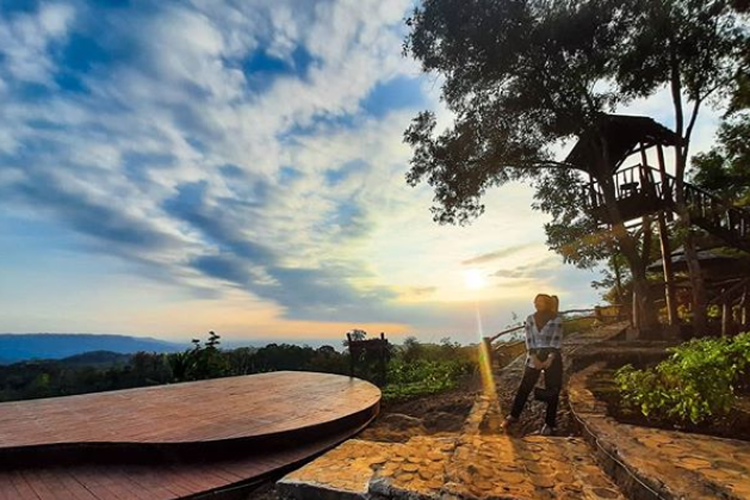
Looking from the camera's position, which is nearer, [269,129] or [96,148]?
[96,148]

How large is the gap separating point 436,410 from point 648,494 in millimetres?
3995

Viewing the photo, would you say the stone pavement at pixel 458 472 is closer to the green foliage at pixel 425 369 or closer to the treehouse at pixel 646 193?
the green foliage at pixel 425 369

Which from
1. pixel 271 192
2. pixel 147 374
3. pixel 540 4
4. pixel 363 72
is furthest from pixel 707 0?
pixel 147 374

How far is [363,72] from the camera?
7656 mm

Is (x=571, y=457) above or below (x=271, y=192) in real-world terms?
below

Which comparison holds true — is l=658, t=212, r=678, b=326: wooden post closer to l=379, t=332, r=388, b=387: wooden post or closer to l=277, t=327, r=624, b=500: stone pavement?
l=379, t=332, r=388, b=387: wooden post

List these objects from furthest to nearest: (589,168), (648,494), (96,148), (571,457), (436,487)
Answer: (589,168)
(96,148)
(571,457)
(436,487)
(648,494)

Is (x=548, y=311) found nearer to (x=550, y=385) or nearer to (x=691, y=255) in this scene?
(x=550, y=385)

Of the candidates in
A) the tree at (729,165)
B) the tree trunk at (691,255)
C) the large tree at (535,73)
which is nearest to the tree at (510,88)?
the large tree at (535,73)

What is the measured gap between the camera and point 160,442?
3.23 metres

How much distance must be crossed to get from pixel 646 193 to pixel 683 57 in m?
3.65

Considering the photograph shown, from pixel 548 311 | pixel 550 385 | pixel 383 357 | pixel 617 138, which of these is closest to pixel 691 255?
pixel 617 138

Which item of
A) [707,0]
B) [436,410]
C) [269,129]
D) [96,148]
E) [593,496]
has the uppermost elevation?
[707,0]

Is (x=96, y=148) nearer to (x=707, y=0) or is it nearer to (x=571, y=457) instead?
(x=571, y=457)
